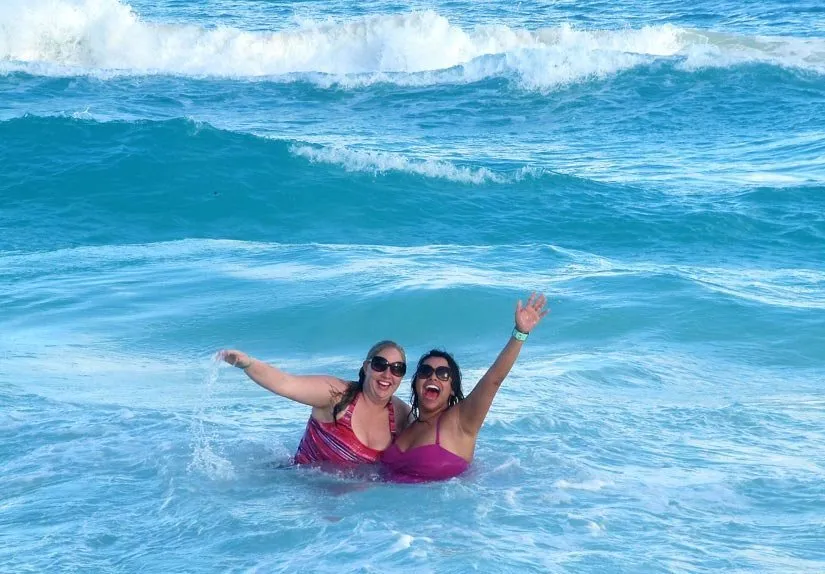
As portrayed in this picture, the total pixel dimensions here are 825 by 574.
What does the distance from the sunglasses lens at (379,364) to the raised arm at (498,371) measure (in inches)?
15.5

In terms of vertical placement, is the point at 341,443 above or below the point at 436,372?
below

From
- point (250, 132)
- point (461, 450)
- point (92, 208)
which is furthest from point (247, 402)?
point (250, 132)

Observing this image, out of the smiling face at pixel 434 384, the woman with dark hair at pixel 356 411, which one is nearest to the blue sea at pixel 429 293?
the woman with dark hair at pixel 356 411

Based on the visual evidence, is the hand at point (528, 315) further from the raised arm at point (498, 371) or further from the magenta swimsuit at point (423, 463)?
the magenta swimsuit at point (423, 463)

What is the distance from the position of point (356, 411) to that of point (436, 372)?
49 cm

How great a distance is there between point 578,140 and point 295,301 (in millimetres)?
10291

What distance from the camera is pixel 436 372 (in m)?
5.48

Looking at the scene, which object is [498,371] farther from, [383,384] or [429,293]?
[429,293]

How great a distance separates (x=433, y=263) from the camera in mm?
11406

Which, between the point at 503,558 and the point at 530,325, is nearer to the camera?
the point at 503,558

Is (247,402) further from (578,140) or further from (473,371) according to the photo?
(578,140)

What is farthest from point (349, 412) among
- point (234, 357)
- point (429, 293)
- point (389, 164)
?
point (389, 164)

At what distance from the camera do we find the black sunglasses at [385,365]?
5.49 m

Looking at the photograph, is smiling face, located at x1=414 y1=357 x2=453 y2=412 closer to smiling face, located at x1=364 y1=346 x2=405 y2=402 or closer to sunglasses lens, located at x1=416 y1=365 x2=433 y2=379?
sunglasses lens, located at x1=416 y1=365 x2=433 y2=379
